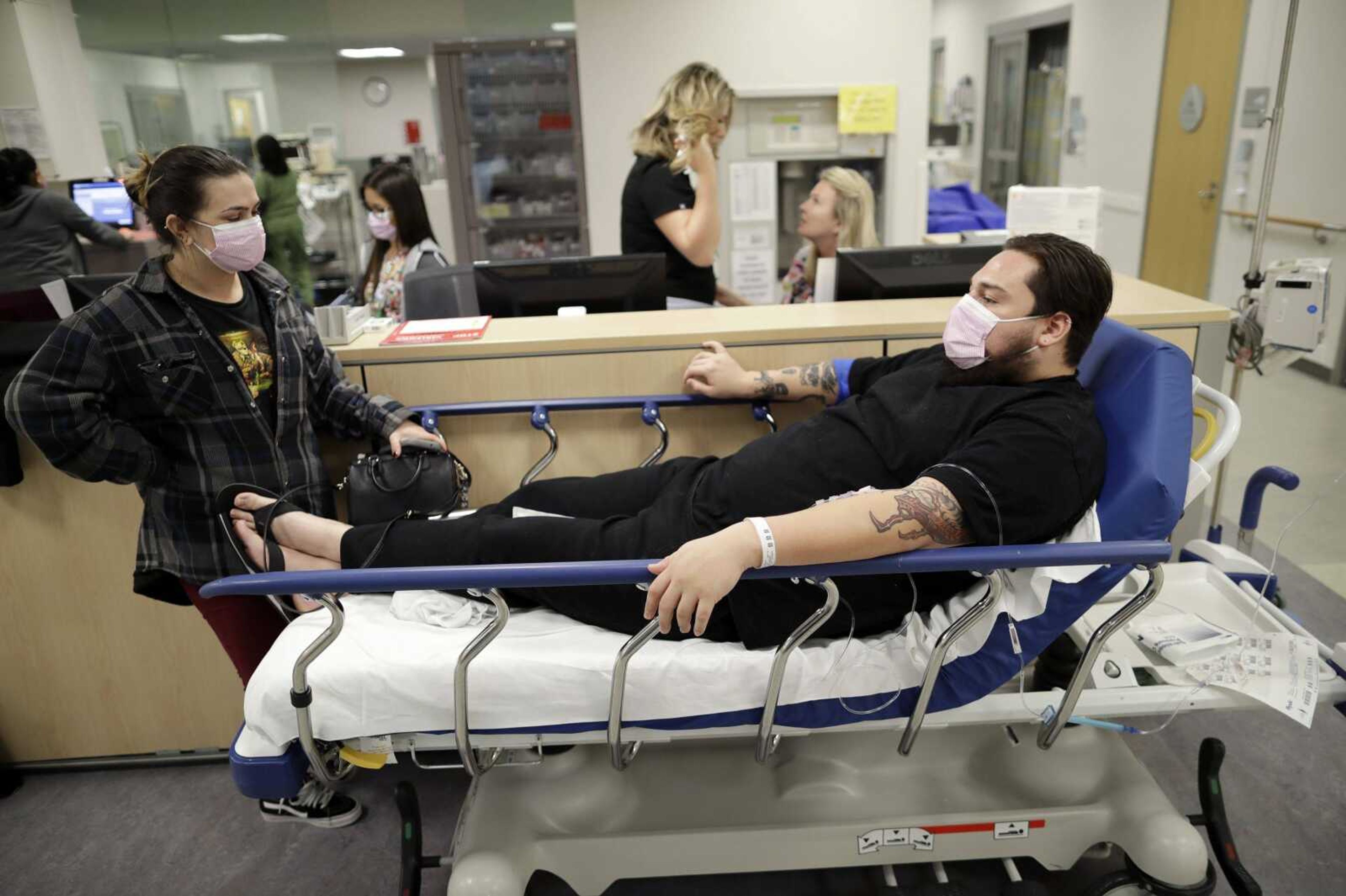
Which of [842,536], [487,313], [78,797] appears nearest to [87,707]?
[78,797]

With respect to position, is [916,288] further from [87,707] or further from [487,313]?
[87,707]

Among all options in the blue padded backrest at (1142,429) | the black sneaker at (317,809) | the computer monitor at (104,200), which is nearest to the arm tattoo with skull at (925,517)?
the blue padded backrest at (1142,429)

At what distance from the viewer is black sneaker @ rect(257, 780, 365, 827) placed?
2096mm

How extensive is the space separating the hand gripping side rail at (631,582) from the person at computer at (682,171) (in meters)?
1.78

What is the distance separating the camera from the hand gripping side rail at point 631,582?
136 centimetres

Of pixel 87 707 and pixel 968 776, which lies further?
pixel 87 707

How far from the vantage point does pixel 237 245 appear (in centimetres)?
170

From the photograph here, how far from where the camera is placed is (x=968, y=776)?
1794 millimetres

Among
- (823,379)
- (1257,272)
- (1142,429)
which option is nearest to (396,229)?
(823,379)

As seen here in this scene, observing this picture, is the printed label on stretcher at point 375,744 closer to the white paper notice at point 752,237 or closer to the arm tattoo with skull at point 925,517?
the arm tattoo with skull at point 925,517

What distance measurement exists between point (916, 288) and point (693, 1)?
3.14 metres

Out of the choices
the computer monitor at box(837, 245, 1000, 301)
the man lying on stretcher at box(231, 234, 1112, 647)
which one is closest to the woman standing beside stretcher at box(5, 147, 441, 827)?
the man lying on stretcher at box(231, 234, 1112, 647)

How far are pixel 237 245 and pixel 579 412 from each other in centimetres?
85

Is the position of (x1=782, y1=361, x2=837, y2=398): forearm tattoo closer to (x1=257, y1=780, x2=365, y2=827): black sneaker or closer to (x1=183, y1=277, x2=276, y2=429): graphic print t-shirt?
(x1=183, y1=277, x2=276, y2=429): graphic print t-shirt
